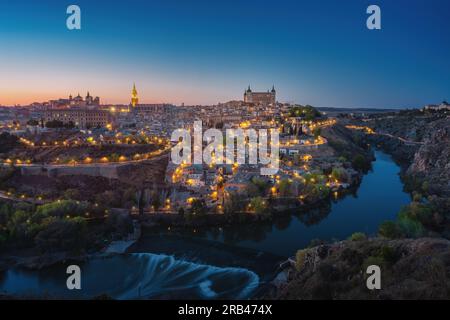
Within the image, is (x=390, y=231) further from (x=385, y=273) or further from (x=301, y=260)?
(x=385, y=273)

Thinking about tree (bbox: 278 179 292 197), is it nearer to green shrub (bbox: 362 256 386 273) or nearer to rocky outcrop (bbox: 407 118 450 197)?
rocky outcrop (bbox: 407 118 450 197)

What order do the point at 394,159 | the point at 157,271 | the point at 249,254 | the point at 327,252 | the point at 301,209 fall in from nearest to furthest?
the point at 327,252 < the point at 157,271 < the point at 249,254 < the point at 301,209 < the point at 394,159

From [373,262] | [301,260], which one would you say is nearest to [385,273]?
[373,262]

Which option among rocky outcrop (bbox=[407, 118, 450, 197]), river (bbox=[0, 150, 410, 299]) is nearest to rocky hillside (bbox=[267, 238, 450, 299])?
river (bbox=[0, 150, 410, 299])

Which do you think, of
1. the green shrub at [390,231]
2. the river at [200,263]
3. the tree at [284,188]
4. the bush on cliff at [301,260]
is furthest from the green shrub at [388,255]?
the tree at [284,188]

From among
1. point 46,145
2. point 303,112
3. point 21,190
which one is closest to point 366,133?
point 303,112

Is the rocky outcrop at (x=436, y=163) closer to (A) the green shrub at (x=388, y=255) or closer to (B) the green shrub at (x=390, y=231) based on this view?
(B) the green shrub at (x=390, y=231)
